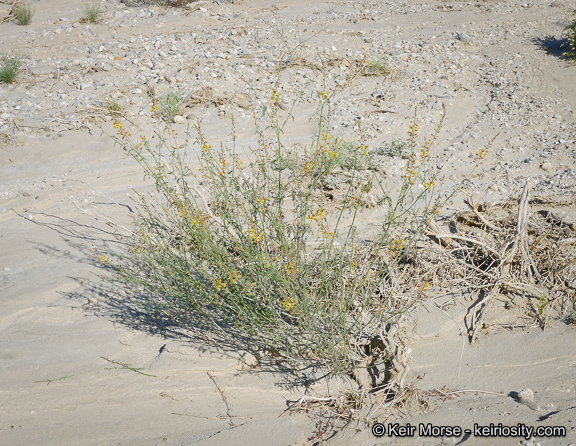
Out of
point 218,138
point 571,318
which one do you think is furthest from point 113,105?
point 571,318

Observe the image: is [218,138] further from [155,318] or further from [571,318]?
[571,318]

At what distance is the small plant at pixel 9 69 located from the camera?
6.79 metres

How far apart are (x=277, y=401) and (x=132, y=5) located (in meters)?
10.2

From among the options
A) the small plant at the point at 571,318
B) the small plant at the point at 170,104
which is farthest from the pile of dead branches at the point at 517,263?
the small plant at the point at 170,104

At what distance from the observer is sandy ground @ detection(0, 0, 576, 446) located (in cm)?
268

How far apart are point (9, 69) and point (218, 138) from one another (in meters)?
3.46

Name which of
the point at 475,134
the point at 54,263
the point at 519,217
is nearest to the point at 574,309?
the point at 519,217

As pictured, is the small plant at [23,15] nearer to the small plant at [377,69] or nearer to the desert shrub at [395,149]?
the small plant at [377,69]

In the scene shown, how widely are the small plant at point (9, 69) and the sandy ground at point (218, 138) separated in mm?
156

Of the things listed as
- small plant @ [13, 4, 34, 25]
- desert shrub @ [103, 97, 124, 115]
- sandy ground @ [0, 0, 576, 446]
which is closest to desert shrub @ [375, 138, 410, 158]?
sandy ground @ [0, 0, 576, 446]

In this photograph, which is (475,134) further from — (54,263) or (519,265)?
(54,263)

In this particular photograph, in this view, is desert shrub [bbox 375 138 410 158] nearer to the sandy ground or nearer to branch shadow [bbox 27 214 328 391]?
the sandy ground

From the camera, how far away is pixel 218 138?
583cm

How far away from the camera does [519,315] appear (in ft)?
10.8
